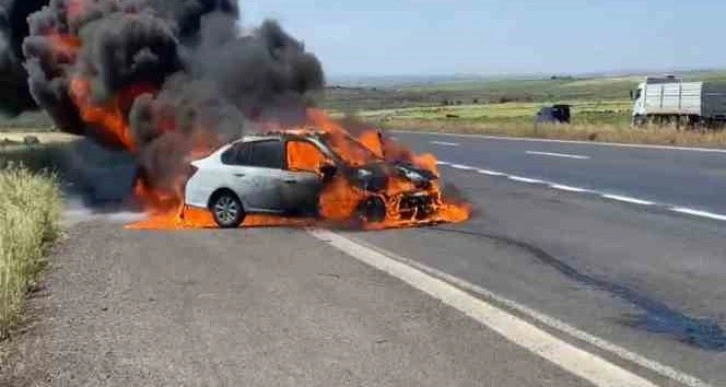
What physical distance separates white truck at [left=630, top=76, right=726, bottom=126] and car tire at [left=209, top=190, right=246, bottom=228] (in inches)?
1215

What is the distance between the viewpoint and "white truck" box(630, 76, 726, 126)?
43000mm

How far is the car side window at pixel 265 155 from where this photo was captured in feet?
47.8

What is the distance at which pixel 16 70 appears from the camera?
2766cm

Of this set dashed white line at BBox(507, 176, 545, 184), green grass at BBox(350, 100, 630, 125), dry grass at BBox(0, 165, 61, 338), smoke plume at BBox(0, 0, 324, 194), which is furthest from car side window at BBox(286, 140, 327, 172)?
green grass at BBox(350, 100, 630, 125)

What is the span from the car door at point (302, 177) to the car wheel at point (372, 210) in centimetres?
64

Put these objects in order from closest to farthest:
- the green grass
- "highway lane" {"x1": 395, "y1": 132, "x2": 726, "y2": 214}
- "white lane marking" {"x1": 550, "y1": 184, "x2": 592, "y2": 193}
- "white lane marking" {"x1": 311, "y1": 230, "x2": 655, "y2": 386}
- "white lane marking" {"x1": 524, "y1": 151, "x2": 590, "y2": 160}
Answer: "white lane marking" {"x1": 311, "y1": 230, "x2": 655, "y2": 386} < "highway lane" {"x1": 395, "y1": 132, "x2": 726, "y2": 214} < "white lane marking" {"x1": 550, "y1": 184, "x2": 592, "y2": 193} < "white lane marking" {"x1": 524, "y1": 151, "x2": 590, "y2": 160} < the green grass

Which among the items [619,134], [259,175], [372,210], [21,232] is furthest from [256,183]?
[619,134]

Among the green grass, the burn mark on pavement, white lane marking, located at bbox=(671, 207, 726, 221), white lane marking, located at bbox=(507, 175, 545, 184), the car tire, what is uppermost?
the burn mark on pavement

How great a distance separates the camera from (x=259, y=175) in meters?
14.6

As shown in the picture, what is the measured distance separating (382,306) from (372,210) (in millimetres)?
5789

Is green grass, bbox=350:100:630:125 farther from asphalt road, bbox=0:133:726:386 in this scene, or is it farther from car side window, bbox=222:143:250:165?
asphalt road, bbox=0:133:726:386

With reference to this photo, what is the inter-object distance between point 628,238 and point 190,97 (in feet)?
32.8

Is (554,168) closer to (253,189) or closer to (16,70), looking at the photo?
(253,189)

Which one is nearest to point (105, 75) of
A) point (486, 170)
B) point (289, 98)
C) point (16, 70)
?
point (289, 98)
